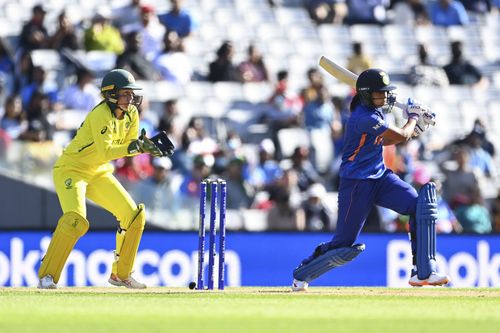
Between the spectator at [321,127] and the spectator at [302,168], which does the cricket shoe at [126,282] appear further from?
the spectator at [321,127]

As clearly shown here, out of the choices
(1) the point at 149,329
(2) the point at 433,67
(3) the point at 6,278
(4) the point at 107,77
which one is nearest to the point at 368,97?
(4) the point at 107,77

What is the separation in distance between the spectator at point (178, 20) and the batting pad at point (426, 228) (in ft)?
27.6

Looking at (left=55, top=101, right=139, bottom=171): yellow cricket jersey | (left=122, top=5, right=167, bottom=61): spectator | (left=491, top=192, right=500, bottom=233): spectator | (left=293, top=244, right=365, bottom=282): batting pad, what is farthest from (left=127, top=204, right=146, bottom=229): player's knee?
(left=122, top=5, right=167, bottom=61): spectator

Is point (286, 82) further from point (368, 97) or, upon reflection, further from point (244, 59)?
point (368, 97)

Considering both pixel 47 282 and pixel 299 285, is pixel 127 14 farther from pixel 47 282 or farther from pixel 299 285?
pixel 299 285

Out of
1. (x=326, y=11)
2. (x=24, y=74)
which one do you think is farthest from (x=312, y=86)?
(x=24, y=74)

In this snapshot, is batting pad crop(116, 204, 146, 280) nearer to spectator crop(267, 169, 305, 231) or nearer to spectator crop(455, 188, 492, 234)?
spectator crop(267, 169, 305, 231)

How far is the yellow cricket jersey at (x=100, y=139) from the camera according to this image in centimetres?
1093

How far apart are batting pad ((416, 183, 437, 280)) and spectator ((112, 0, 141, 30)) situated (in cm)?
833

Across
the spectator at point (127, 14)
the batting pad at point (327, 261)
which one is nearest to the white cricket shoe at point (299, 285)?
the batting pad at point (327, 261)

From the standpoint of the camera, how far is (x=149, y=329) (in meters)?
7.77

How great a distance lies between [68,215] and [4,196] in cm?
364

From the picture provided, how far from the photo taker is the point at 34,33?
55.5 ft

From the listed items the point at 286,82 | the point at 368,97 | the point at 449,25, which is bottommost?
the point at 368,97
